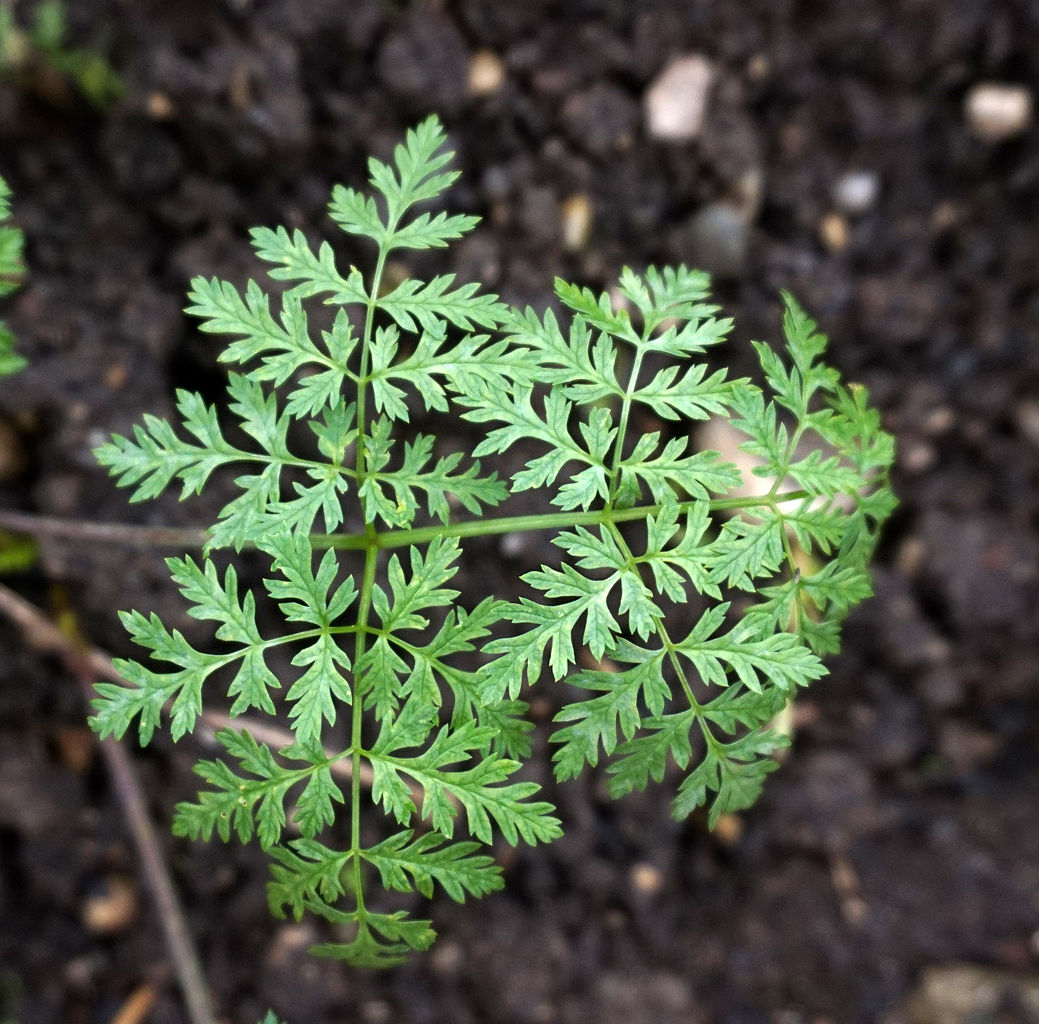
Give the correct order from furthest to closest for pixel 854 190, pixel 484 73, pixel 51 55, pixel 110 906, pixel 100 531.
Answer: pixel 854 190, pixel 110 906, pixel 484 73, pixel 51 55, pixel 100 531

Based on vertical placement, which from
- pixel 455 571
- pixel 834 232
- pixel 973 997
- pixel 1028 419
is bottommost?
pixel 973 997

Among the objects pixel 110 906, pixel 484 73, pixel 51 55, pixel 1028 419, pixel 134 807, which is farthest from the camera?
pixel 1028 419

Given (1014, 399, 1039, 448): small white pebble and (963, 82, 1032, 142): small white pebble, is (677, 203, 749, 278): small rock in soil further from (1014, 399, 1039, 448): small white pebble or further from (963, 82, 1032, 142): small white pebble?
(1014, 399, 1039, 448): small white pebble

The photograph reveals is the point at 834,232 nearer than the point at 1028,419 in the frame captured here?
Yes

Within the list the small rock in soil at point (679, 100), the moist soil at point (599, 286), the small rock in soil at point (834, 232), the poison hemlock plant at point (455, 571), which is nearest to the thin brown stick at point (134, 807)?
the moist soil at point (599, 286)

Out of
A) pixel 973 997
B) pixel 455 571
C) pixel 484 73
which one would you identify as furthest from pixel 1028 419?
pixel 455 571

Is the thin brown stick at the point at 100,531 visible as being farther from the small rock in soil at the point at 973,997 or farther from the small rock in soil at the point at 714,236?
the small rock in soil at the point at 973,997

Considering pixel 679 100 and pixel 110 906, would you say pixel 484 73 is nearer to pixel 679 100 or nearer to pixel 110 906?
pixel 679 100
